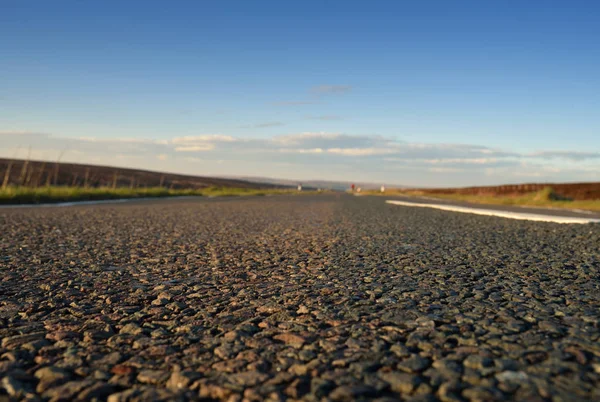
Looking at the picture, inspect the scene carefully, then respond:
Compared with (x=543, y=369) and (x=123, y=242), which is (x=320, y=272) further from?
(x=123, y=242)

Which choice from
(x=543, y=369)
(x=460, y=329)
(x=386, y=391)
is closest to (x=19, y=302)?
(x=386, y=391)

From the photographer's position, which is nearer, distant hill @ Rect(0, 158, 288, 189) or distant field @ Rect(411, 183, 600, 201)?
distant hill @ Rect(0, 158, 288, 189)

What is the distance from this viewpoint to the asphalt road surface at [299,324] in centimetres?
178

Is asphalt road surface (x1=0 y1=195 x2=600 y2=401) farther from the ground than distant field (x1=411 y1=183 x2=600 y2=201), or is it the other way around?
distant field (x1=411 y1=183 x2=600 y2=201)

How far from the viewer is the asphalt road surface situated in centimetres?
178

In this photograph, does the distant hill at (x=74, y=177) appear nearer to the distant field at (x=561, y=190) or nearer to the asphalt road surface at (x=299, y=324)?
the asphalt road surface at (x=299, y=324)

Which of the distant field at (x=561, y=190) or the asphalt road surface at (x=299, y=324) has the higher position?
the distant field at (x=561, y=190)

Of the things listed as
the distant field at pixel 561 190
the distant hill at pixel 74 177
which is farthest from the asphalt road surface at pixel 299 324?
the distant field at pixel 561 190

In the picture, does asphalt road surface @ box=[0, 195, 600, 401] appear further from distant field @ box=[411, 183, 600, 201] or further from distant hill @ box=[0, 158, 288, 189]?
distant field @ box=[411, 183, 600, 201]

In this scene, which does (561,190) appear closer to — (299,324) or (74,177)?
(299,324)

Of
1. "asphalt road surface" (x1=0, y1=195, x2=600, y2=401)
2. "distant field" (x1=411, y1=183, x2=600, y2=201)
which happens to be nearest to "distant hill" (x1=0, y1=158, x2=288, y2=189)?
"asphalt road surface" (x1=0, y1=195, x2=600, y2=401)

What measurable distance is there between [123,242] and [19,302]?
2.95 meters

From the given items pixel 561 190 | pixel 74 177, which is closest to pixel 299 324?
pixel 561 190

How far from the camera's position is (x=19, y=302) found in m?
3.00
